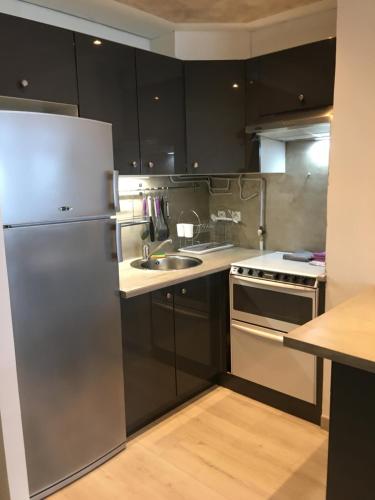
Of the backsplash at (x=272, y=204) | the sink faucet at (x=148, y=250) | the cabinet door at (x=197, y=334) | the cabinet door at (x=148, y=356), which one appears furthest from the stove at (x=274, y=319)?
the sink faucet at (x=148, y=250)

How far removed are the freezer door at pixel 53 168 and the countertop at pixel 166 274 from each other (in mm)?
455

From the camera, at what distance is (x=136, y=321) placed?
2.31m

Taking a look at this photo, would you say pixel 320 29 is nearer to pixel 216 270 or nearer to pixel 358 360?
pixel 216 270

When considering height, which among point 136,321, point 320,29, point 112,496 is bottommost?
point 112,496

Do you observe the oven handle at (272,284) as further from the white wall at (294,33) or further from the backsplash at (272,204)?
the white wall at (294,33)

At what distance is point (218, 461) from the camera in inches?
87.4

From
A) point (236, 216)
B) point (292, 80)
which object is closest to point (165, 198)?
point (236, 216)

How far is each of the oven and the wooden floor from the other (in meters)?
0.24

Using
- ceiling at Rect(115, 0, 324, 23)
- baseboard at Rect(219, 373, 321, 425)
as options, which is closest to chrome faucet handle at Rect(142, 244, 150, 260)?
baseboard at Rect(219, 373, 321, 425)

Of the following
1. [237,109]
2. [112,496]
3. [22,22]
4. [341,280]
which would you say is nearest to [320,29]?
[237,109]

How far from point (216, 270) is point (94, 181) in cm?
105

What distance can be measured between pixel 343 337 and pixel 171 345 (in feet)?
4.23

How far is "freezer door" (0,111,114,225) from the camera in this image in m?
1.69

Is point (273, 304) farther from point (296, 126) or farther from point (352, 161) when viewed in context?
point (296, 126)
